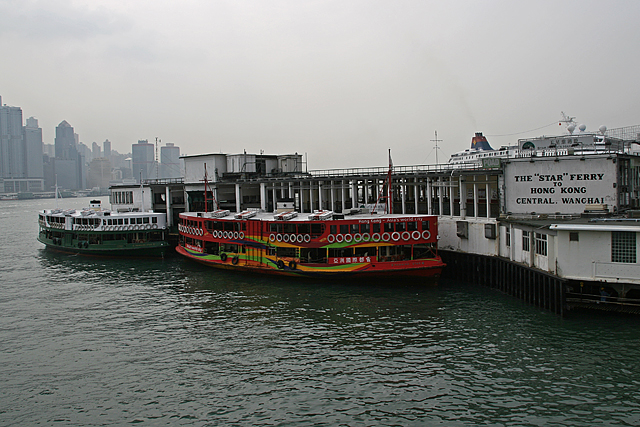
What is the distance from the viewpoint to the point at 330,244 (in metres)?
35.2

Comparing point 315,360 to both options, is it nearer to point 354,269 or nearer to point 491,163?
point 354,269

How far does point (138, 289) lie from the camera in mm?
34844

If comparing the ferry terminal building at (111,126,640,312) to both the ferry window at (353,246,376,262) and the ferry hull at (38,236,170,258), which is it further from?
the ferry hull at (38,236,170,258)

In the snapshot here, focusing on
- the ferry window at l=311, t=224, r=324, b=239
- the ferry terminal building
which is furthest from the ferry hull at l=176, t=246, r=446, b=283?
the ferry terminal building

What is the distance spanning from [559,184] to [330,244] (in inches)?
667

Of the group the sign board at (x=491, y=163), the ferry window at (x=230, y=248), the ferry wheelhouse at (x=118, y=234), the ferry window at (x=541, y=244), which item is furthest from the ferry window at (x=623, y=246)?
the ferry wheelhouse at (x=118, y=234)

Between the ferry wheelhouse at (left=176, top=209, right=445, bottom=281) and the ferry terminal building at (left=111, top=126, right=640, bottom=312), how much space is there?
3768 mm

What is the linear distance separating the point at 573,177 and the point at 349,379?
23780mm

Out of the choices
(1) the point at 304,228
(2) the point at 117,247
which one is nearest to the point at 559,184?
(1) the point at 304,228

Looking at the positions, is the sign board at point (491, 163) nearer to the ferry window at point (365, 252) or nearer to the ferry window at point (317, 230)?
the ferry window at point (365, 252)

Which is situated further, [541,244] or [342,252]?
[342,252]

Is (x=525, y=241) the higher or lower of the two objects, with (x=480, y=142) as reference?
lower

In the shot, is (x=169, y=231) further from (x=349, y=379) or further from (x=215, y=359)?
(x=349, y=379)

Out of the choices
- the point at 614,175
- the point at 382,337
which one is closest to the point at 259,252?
the point at 382,337
